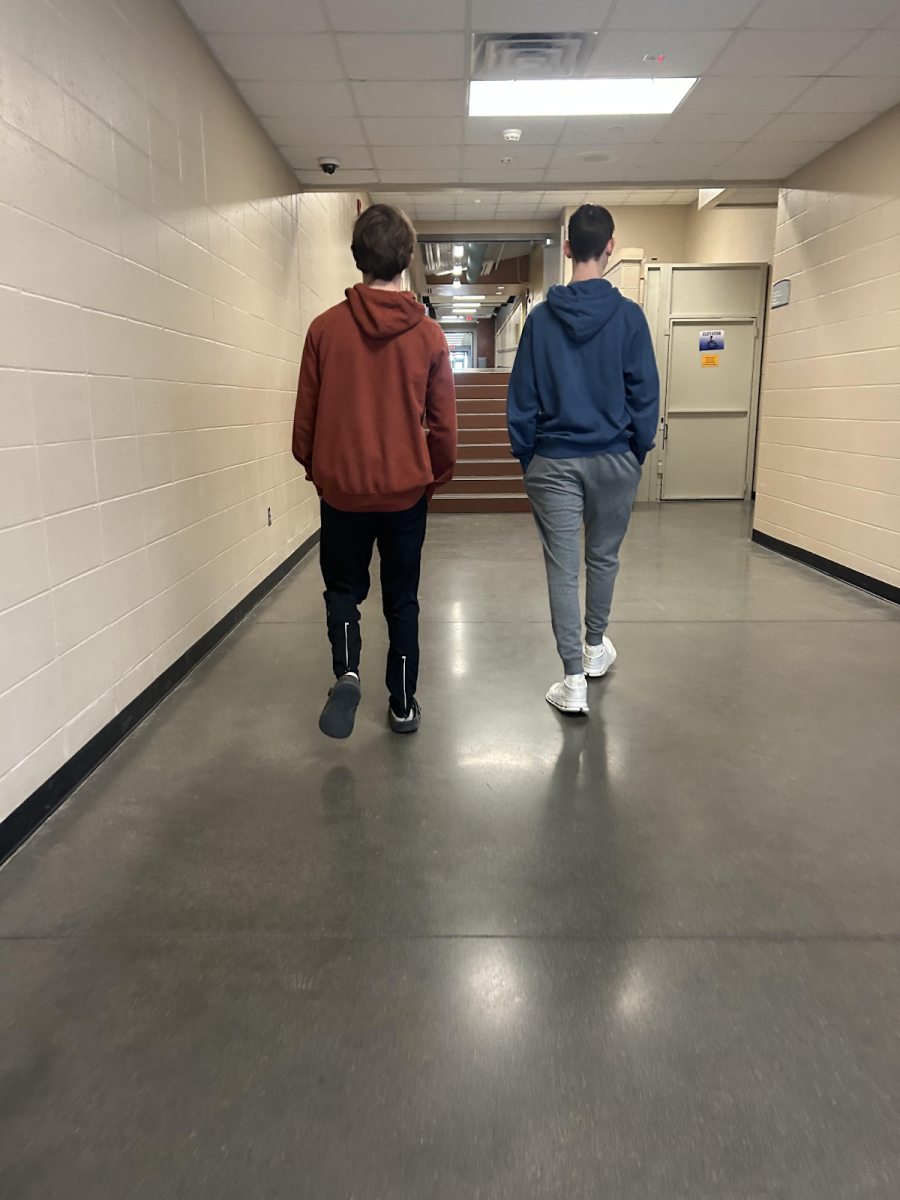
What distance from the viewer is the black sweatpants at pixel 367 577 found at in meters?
2.27

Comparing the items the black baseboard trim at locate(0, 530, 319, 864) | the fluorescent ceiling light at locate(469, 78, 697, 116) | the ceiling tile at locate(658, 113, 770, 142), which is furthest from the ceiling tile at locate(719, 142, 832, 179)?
the black baseboard trim at locate(0, 530, 319, 864)

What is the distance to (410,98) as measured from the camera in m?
3.98

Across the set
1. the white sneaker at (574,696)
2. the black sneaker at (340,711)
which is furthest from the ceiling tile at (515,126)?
the black sneaker at (340,711)

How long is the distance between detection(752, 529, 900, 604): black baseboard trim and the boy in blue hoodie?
2411 millimetres

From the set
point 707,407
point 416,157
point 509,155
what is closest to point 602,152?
point 509,155

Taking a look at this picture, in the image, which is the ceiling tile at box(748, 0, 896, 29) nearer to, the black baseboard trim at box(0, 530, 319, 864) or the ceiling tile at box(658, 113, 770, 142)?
the ceiling tile at box(658, 113, 770, 142)

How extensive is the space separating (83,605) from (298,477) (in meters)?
3.20

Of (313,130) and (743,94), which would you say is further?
(313,130)

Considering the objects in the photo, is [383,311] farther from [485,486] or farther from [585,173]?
[485,486]

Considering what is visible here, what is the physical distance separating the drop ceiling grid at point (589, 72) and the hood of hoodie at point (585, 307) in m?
1.61

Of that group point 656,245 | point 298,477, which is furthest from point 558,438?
point 656,245

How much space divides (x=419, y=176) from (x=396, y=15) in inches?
88.0

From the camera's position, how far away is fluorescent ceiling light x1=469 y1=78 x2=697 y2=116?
4086mm

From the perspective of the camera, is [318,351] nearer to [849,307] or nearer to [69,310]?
[69,310]
